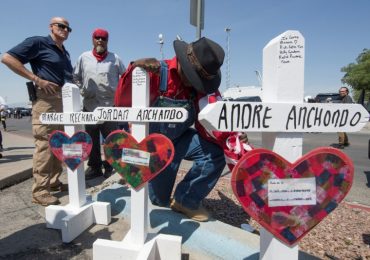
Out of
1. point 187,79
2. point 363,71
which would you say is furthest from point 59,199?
point 363,71

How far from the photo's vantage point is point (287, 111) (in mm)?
1470

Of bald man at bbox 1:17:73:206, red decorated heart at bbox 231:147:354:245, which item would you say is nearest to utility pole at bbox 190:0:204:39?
bald man at bbox 1:17:73:206

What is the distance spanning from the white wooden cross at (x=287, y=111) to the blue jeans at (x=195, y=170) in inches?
49.1

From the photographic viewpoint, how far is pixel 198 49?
2270mm

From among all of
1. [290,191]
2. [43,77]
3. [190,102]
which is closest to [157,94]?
[190,102]

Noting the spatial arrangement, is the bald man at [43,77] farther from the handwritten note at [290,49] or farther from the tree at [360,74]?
the tree at [360,74]

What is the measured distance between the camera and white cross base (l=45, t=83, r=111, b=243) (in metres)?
2.82

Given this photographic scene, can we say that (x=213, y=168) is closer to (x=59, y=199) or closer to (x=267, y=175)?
(x=267, y=175)

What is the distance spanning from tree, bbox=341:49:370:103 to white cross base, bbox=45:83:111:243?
38.5 meters

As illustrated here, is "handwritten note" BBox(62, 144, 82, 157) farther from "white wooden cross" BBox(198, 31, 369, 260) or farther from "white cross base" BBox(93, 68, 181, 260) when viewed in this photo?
"white wooden cross" BBox(198, 31, 369, 260)

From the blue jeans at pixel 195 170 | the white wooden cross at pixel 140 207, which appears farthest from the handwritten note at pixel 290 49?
the blue jeans at pixel 195 170

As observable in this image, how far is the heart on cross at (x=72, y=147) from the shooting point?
A: 2867 mm

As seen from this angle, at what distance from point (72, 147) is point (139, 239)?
3.70 ft

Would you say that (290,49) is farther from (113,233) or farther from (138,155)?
(113,233)
